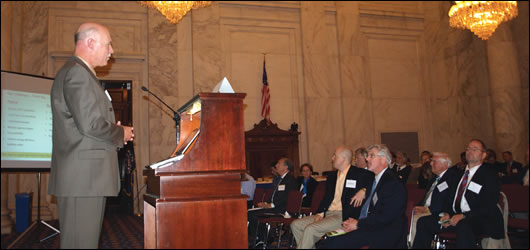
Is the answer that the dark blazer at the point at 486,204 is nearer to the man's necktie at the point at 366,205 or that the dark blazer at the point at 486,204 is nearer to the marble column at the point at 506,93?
the man's necktie at the point at 366,205

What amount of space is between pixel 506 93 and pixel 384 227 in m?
9.18

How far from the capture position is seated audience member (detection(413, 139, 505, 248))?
415cm

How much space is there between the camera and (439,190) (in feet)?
16.3

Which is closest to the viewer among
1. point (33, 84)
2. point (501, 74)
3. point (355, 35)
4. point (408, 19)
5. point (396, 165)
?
point (33, 84)

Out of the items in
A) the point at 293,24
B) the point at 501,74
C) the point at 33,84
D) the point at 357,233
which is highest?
the point at 293,24

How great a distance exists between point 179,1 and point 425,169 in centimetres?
586

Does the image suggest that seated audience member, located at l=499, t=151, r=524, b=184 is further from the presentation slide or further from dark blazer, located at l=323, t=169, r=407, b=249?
the presentation slide

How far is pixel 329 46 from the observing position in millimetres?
11984

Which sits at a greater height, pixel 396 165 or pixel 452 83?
pixel 452 83

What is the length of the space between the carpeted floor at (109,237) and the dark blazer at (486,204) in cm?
431

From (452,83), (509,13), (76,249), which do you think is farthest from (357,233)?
(452,83)

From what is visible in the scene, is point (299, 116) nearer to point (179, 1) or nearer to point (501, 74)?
point (179, 1)

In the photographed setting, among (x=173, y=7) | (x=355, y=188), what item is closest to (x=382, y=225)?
(x=355, y=188)

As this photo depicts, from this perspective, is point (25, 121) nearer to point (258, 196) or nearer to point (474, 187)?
point (258, 196)
